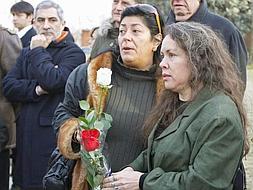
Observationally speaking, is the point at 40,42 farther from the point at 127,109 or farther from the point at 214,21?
the point at 127,109

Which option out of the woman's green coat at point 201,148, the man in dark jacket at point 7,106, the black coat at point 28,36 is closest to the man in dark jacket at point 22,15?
the black coat at point 28,36

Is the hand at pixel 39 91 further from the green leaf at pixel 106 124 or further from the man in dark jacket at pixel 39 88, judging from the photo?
the green leaf at pixel 106 124

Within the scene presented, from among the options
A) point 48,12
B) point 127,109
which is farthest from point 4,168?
point 127,109

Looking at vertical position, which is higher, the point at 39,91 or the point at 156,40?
the point at 156,40

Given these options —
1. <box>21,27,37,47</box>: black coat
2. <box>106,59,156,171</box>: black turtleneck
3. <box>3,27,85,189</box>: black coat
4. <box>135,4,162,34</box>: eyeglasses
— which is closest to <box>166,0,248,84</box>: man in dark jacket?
<box>3,27,85,189</box>: black coat

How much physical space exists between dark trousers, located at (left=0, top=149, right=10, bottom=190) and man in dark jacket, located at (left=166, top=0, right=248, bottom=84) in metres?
1.81

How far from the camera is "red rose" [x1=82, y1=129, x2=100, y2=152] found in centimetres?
304

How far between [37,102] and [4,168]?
780mm

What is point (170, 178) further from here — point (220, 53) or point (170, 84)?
point (220, 53)

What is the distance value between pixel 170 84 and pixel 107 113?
1.89 feet

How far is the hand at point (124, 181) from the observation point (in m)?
2.99

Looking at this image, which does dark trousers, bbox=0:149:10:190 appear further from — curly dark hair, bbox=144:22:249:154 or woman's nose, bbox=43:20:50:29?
curly dark hair, bbox=144:22:249:154

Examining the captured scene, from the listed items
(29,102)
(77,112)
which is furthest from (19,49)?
(77,112)

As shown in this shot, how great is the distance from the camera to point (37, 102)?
4.74 meters
